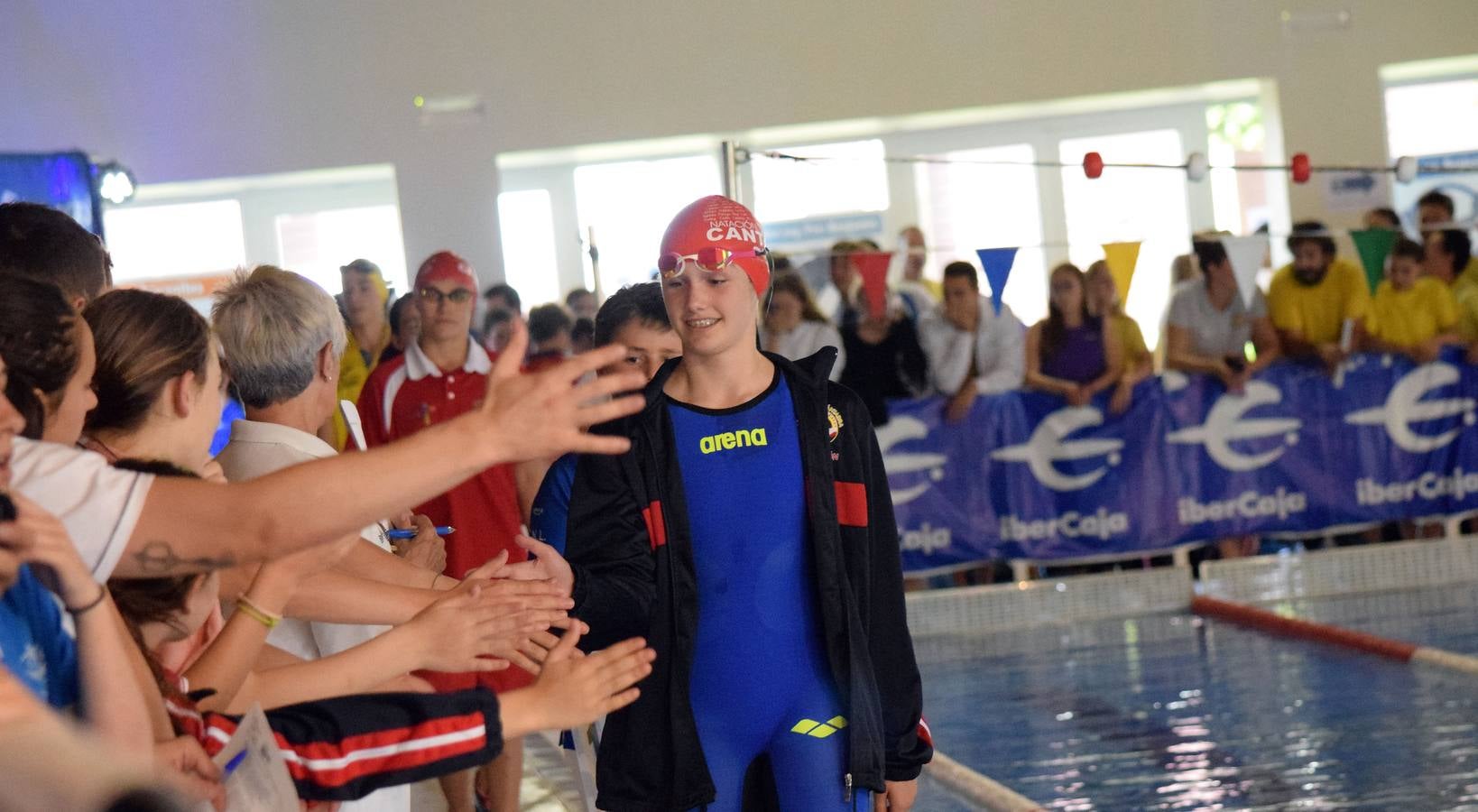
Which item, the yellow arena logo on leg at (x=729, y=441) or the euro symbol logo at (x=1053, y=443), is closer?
the yellow arena logo on leg at (x=729, y=441)

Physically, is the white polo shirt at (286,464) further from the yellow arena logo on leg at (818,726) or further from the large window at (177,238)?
the large window at (177,238)

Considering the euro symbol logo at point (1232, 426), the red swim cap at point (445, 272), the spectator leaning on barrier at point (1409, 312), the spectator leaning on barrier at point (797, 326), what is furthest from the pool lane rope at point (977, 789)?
the spectator leaning on barrier at point (1409, 312)

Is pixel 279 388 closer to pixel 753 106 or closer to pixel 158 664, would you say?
pixel 158 664

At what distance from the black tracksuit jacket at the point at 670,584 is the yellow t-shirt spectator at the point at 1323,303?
23.8 feet

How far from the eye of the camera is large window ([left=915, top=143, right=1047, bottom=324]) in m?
14.9

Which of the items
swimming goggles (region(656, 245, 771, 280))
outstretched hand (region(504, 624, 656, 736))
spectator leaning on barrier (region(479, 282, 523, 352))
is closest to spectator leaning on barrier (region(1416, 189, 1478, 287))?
spectator leaning on barrier (region(479, 282, 523, 352))

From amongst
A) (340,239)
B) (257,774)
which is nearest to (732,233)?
(257,774)

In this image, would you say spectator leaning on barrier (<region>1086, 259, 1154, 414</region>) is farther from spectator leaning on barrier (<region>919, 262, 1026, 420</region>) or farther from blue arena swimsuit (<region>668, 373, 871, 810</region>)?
blue arena swimsuit (<region>668, 373, 871, 810</region>)

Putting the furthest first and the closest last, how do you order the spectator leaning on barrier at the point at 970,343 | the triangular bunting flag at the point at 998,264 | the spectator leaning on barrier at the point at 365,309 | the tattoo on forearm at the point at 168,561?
the spectator leaning on barrier at the point at 970,343
the triangular bunting flag at the point at 998,264
the spectator leaning on barrier at the point at 365,309
the tattoo on forearm at the point at 168,561

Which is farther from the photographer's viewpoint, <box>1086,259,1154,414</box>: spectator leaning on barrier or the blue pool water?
<box>1086,259,1154,414</box>: spectator leaning on barrier

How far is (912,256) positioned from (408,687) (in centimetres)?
907

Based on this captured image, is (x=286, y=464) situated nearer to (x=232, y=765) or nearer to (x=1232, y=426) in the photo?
(x=232, y=765)

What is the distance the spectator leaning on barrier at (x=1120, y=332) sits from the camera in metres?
9.37

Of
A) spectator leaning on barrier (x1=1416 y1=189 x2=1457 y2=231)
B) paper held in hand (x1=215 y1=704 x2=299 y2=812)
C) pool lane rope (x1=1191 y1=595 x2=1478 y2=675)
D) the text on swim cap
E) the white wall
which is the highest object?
the white wall
